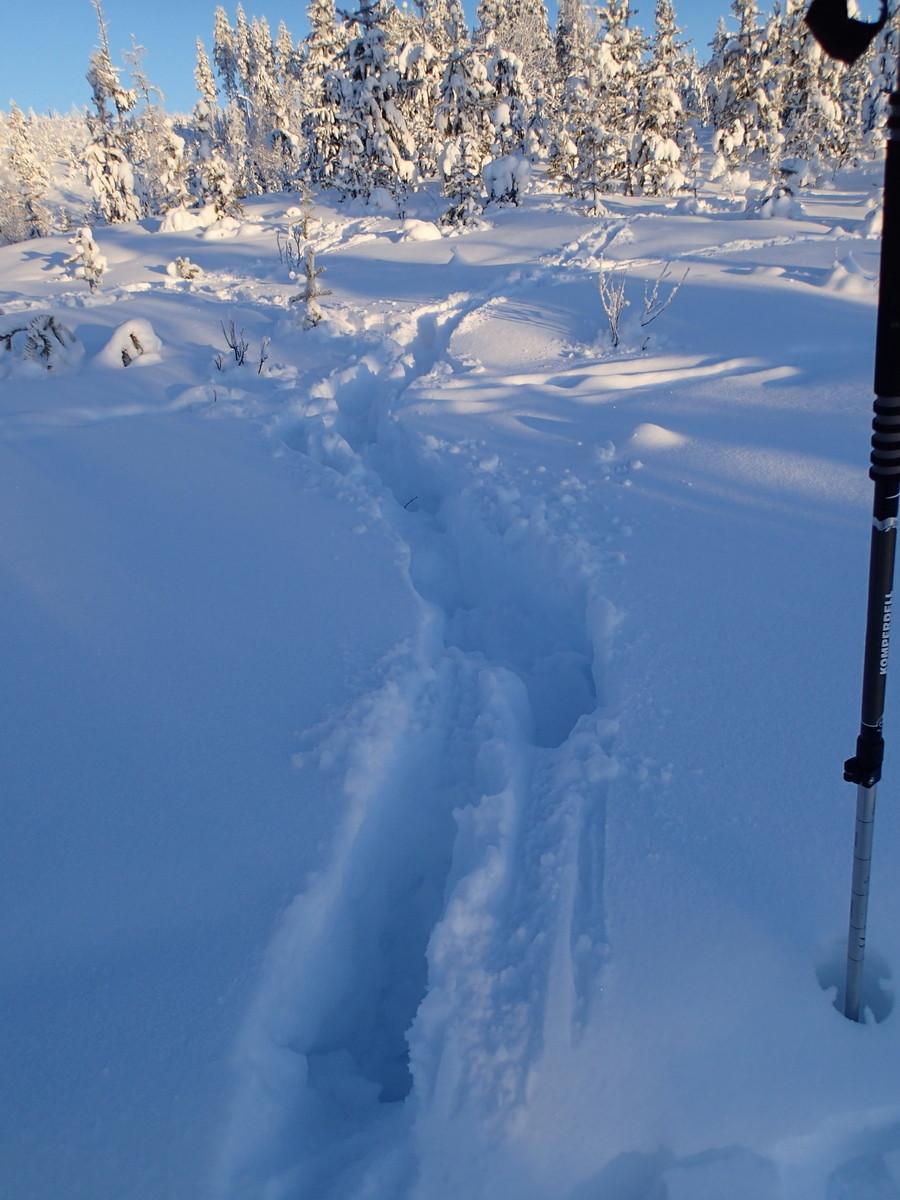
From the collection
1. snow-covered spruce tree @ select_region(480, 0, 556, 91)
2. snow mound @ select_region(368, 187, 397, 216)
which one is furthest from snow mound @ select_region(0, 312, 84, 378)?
snow-covered spruce tree @ select_region(480, 0, 556, 91)

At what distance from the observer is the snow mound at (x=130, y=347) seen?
7387mm

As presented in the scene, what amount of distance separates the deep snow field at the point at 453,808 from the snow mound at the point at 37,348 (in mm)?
2294

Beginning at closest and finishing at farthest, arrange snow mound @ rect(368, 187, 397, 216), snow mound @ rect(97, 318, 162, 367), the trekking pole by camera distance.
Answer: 1. the trekking pole
2. snow mound @ rect(97, 318, 162, 367)
3. snow mound @ rect(368, 187, 397, 216)

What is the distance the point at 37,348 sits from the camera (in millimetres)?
7273

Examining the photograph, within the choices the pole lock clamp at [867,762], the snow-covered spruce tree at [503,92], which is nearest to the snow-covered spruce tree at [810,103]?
the snow-covered spruce tree at [503,92]

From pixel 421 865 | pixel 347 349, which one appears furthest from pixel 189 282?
pixel 421 865

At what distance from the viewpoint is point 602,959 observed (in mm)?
1885

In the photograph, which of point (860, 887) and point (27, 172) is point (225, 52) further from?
point (860, 887)

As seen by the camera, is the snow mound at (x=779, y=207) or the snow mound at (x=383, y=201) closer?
the snow mound at (x=779, y=207)

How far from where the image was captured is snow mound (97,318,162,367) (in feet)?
24.2

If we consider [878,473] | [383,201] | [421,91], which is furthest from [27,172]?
[878,473]

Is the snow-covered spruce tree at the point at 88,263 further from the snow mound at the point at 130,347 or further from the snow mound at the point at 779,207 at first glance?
the snow mound at the point at 779,207

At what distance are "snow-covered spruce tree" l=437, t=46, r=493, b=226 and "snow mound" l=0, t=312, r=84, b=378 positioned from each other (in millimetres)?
10183

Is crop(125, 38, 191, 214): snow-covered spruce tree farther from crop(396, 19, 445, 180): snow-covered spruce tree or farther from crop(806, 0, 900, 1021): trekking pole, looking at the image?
crop(806, 0, 900, 1021): trekking pole
